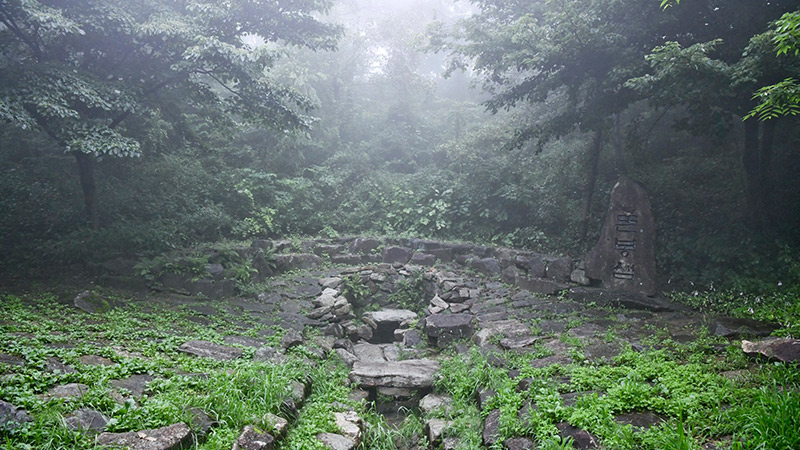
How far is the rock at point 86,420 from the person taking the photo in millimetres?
3127

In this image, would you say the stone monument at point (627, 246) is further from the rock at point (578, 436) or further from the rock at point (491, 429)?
the rock at point (578, 436)

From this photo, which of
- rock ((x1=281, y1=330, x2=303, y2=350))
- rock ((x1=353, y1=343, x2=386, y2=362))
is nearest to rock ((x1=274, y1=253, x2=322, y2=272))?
rock ((x1=353, y1=343, x2=386, y2=362))

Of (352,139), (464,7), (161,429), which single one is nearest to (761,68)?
(161,429)

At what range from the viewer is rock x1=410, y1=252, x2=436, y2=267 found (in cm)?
1115

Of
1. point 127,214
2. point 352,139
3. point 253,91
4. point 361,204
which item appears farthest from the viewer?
point 352,139

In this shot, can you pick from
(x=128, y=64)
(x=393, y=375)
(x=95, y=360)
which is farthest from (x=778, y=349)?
(x=128, y=64)

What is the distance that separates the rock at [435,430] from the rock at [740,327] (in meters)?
3.56

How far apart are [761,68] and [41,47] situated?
12.0 metres

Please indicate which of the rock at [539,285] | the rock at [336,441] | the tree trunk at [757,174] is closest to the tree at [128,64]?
the rock at [336,441]

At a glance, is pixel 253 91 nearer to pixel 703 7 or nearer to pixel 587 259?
pixel 587 259

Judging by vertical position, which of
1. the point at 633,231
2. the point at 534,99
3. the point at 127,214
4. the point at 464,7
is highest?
the point at 464,7

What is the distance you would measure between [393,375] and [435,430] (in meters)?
1.31

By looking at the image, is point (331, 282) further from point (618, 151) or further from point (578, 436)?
point (618, 151)

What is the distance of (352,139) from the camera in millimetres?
17266
